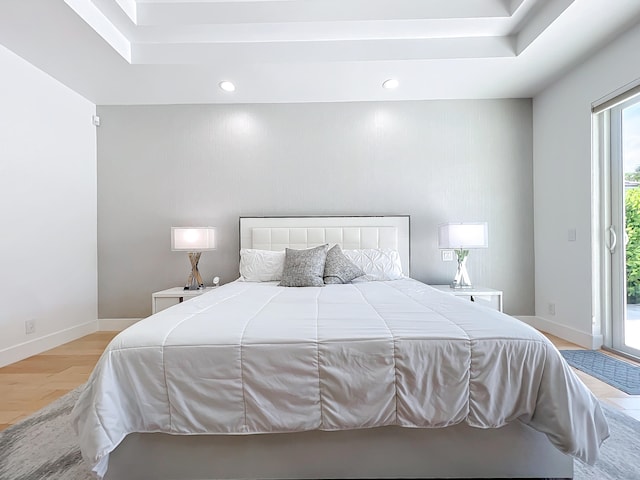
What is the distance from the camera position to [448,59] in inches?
126

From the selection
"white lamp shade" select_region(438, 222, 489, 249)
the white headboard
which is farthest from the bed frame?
the white headboard

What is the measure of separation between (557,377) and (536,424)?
0.63ft

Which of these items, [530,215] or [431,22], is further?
[530,215]

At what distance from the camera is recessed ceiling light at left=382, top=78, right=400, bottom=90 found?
3.57 m

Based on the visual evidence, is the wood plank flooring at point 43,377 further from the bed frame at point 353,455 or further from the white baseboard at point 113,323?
the bed frame at point 353,455


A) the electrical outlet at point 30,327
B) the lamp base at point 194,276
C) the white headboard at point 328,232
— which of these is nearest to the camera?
the electrical outlet at point 30,327

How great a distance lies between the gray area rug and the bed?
340mm

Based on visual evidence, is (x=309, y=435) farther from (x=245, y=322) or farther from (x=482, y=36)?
(x=482, y=36)

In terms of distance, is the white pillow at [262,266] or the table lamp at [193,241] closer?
the white pillow at [262,266]

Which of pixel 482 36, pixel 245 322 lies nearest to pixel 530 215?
pixel 482 36

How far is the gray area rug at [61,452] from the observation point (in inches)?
62.2

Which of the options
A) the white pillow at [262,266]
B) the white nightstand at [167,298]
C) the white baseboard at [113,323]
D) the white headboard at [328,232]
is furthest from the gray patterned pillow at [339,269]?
the white baseboard at [113,323]

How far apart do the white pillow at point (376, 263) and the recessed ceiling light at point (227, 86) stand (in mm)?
1995

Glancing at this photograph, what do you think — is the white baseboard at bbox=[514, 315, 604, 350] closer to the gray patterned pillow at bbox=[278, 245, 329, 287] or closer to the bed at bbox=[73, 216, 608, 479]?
the bed at bbox=[73, 216, 608, 479]
